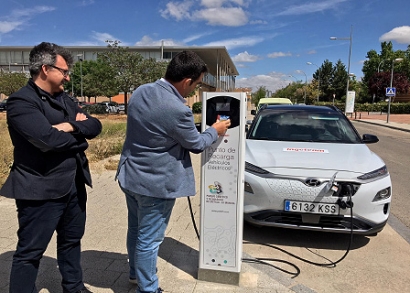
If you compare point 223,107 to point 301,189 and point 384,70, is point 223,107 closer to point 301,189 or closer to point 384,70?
point 301,189

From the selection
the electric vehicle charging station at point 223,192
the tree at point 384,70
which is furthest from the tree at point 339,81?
Answer: the electric vehicle charging station at point 223,192

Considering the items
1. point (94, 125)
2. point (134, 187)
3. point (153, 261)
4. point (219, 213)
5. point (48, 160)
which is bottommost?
point (153, 261)

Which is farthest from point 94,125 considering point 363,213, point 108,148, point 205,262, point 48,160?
point 108,148

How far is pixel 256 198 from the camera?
3.73 meters

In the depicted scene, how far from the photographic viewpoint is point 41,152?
2.08 meters

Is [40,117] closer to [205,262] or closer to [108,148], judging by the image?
[205,262]

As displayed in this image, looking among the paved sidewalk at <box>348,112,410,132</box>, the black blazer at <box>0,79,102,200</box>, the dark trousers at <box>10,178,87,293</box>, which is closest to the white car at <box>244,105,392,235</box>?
the dark trousers at <box>10,178,87,293</box>

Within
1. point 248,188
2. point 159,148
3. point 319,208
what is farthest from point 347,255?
point 159,148

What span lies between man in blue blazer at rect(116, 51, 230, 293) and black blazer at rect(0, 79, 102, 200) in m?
0.34

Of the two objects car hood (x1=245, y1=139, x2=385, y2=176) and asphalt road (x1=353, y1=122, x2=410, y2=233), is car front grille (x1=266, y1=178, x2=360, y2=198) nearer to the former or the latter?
car hood (x1=245, y1=139, x2=385, y2=176)

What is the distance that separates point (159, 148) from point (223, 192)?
2.53 feet

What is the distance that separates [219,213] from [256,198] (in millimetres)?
1051

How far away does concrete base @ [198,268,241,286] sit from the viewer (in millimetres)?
2852

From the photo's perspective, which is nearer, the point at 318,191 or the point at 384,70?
the point at 318,191
